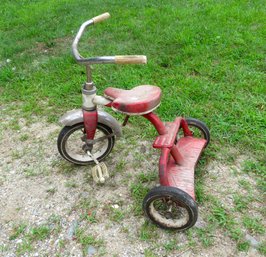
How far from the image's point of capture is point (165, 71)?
4039 mm

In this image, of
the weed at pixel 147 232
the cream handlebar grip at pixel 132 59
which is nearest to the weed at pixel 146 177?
the weed at pixel 147 232

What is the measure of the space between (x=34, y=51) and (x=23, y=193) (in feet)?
9.06

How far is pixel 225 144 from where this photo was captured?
2.97 m

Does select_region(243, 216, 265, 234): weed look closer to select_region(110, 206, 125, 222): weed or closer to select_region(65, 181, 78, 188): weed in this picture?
select_region(110, 206, 125, 222): weed

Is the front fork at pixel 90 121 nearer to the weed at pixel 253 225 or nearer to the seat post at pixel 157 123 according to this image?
the seat post at pixel 157 123

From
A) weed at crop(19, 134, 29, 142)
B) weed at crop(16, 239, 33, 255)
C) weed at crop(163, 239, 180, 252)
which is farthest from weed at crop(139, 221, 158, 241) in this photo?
weed at crop(19, 134, 29, 142)

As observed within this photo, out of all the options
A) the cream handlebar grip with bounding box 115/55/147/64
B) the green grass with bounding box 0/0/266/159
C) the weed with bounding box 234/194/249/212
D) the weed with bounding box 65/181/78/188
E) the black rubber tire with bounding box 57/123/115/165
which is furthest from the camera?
the green grass with bounding box 0/0/266/159

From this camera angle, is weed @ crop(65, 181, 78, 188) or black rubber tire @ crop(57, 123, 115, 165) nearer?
black rubber tire @ crop(57, 123, 115, 165)

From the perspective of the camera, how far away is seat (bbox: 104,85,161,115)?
2145mm

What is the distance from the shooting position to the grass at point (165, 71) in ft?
8.53

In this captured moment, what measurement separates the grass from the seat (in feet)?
2.42

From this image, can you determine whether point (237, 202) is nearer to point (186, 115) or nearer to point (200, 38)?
point (186, 115)

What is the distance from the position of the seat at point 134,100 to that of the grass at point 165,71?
74cm

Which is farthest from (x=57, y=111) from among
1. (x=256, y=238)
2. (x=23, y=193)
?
(x=256, y=238)
